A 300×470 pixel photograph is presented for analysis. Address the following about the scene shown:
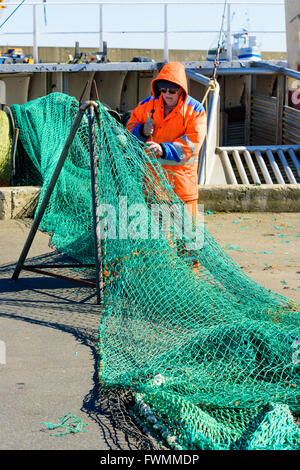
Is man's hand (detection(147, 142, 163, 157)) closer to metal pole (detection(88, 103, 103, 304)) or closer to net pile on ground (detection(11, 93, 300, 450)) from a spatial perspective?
net pile on ground (detection(11, 93, 300, 450))

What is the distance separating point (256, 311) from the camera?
466 centimetres

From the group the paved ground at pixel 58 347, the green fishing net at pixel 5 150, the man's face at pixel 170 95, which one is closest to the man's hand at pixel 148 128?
the man's face at pixel 170 95

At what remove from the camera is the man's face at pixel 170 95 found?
18.9 feet

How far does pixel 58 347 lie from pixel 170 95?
256 centimetres

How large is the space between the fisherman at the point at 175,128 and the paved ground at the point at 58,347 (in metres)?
1.31

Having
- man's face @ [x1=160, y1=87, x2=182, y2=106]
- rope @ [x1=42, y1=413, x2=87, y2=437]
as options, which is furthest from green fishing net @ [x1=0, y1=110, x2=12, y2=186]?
rope @ [x1=42, y1=413, x2=87, y2=437]

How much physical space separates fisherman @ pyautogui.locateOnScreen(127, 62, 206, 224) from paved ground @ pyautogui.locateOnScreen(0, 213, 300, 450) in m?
1.31

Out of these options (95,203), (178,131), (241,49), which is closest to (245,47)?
(241,49)

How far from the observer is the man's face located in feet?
18.9

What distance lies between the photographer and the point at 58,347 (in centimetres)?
454

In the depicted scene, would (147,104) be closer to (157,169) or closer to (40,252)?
(157,169)

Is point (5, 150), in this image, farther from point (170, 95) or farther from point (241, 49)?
point (241, 49)
